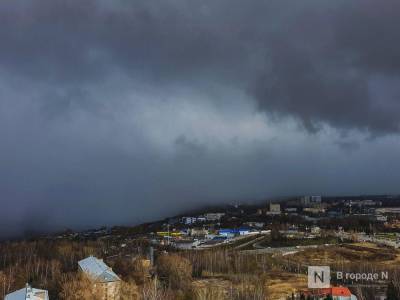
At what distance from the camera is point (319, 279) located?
4459 cm

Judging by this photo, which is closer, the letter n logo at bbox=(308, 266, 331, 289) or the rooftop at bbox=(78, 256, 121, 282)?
the rooftop at bbox=(78, 256, 121, 282)

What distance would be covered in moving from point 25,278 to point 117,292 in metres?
13.1

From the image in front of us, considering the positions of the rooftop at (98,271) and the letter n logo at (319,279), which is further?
the letter n logo at (319,279)

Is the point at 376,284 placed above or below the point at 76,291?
below

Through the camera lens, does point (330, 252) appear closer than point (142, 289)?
No

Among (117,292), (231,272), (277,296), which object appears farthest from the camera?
(231,272)

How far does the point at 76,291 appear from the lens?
97.8ft

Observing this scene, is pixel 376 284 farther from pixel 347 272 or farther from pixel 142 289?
pixel 142 289

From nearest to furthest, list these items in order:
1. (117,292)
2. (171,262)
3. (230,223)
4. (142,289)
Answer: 1. (117,292)
2. (142,289)
3. (171,262)
4. (230,223)

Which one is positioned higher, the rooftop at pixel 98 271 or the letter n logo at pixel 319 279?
the rooftop at pixel 98 271

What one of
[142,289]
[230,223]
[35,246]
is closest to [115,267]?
[142,289]

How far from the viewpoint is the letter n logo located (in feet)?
136

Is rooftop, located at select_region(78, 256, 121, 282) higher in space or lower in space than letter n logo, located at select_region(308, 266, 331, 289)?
higher

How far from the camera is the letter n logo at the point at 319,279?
41.5 m
